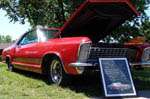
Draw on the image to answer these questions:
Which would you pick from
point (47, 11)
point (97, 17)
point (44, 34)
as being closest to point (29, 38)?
point (44, 34)

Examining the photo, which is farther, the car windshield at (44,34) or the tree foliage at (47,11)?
the tree foliage at (47,11)

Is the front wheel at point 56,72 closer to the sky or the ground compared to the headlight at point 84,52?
closer to the ground

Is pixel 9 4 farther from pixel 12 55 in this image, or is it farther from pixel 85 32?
pixel 85 32

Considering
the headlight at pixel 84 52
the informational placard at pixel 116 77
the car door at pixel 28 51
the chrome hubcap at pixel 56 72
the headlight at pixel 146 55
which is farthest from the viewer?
the car door at pixel 28 51

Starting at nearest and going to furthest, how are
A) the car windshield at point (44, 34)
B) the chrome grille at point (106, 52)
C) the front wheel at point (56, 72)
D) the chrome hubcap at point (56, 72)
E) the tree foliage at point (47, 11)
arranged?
the chrome grille at point (106, 52) → the front wheel at point (56, 72) → the chrome hubcap at point (56, 72) → the car windshield at point (44, 34) → the tree foliage at point (47, 11)

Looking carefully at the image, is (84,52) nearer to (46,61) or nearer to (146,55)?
(46,61)

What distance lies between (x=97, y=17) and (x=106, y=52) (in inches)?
42.1

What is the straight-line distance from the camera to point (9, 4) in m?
12.7

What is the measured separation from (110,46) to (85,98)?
4.35ft

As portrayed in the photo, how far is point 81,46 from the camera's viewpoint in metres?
3.71

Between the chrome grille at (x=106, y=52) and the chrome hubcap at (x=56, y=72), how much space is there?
0.88 metres

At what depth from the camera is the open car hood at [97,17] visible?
4141 millimetres

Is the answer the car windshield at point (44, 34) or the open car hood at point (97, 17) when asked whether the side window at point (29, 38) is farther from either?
the open car hood at point (97, 17)

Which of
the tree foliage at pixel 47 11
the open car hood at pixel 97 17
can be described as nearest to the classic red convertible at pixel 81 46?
the open car hood at pixel 97 17
